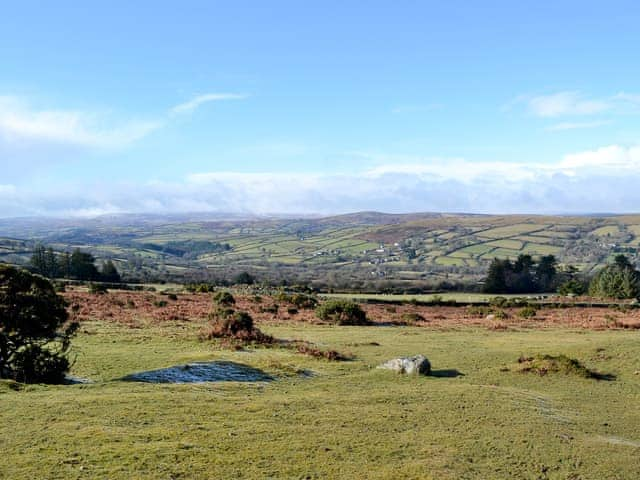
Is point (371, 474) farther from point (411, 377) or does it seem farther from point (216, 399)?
point (411, 377)

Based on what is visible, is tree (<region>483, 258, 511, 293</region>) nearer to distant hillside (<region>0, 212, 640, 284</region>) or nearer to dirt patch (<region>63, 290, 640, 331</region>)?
distant hillside (<region>0, 212, 640, 284</region>)

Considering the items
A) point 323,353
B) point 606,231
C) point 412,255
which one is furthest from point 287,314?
point 606,231

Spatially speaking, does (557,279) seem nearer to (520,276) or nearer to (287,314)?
(520,276)

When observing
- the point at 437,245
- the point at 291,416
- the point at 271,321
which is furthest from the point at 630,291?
the point at 437,245

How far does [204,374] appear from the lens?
1911cm

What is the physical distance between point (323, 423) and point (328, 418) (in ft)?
1.65

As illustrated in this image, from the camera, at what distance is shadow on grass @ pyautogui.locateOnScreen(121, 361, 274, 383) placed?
18078 millimetres

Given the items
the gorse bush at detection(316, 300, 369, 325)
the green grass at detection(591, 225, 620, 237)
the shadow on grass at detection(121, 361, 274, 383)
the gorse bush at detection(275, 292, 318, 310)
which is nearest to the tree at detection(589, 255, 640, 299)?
the gorse bush at detection(275, 292, 318, 310)

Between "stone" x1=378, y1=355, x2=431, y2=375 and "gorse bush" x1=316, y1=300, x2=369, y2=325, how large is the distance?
18.9 metres

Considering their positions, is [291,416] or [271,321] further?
[271,321]

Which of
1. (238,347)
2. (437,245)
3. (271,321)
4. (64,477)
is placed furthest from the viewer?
(437,245)

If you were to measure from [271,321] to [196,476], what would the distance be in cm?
3017

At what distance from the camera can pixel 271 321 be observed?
3972 centimetres

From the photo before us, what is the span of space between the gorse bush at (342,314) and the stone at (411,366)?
746 inches
